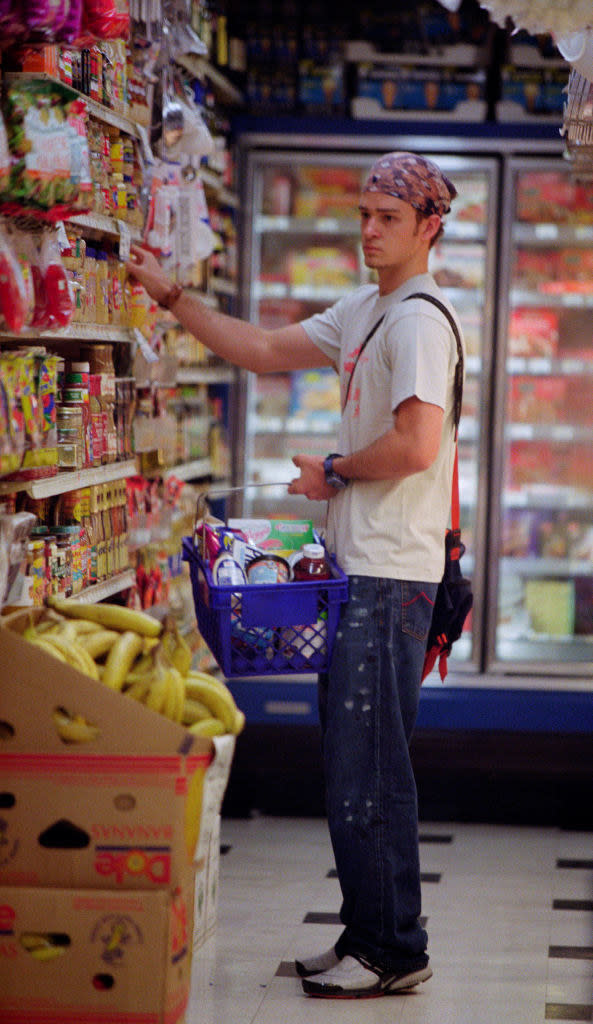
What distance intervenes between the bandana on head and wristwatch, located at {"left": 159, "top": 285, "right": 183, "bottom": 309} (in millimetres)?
538

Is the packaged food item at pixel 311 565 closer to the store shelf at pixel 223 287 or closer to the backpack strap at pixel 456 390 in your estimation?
the backpack strap at pixel 456 390

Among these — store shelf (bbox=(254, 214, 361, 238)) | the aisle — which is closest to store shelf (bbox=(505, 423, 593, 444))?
store shelf (bbox=(254, 214, 361, 238))

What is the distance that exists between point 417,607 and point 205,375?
1.86 meters

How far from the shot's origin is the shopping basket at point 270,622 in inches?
110

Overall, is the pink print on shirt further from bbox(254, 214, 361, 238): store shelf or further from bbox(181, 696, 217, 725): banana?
bbox(254, 214, 361, 238): store shelf

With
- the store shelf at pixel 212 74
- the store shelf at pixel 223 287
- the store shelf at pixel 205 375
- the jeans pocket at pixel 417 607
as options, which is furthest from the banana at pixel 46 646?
the store shelf at pixel 223 287

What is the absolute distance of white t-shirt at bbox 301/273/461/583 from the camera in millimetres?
3100

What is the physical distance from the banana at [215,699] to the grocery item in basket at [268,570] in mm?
629

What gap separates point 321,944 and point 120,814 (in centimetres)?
183

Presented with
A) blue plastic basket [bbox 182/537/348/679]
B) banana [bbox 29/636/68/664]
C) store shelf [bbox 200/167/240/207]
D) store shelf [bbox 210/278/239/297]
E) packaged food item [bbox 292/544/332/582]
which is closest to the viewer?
banana [bbox 29/636/68/664]

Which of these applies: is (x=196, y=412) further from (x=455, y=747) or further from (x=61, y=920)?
(x=61, y=920)

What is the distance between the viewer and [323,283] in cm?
559

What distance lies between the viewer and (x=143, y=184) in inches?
149

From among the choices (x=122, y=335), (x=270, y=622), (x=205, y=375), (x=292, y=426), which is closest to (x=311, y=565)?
(x=270, y=622)
